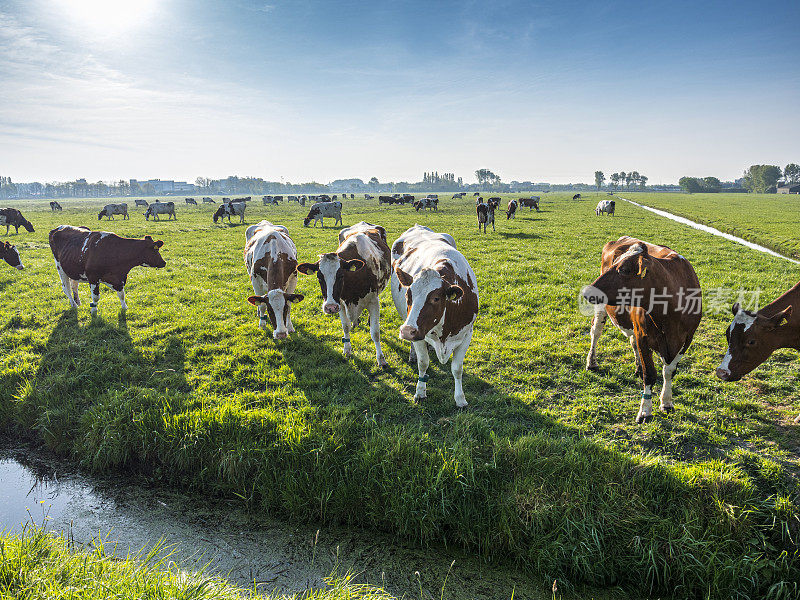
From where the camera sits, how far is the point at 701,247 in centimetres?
1859

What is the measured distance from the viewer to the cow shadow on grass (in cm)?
581

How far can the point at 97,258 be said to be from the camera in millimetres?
9977

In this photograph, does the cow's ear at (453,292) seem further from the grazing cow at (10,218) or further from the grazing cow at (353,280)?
the grazing cow at (10,218)

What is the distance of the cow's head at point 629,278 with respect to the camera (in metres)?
5.15

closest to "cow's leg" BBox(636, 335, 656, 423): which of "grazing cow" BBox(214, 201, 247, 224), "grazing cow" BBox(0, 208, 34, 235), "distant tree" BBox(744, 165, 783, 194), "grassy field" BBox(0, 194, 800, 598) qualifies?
"grassy field" BBox(0, 194, 800, 598)

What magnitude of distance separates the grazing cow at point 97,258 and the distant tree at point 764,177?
8200 inches

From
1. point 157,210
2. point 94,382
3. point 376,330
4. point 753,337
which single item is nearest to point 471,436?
point 376,330

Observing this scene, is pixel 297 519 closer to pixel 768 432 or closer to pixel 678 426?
pixel 678 426

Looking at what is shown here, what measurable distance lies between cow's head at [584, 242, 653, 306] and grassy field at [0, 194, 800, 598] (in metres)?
1.77

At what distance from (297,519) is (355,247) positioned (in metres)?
4.59

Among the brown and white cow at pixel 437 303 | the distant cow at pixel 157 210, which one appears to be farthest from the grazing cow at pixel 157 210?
the brown and white cow at pixel 437 303

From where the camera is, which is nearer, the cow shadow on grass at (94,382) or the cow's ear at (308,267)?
the cow shadow on grass at (94,382)

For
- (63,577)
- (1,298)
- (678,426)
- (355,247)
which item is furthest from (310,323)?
(1,298)

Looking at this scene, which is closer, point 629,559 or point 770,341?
point 629,559
